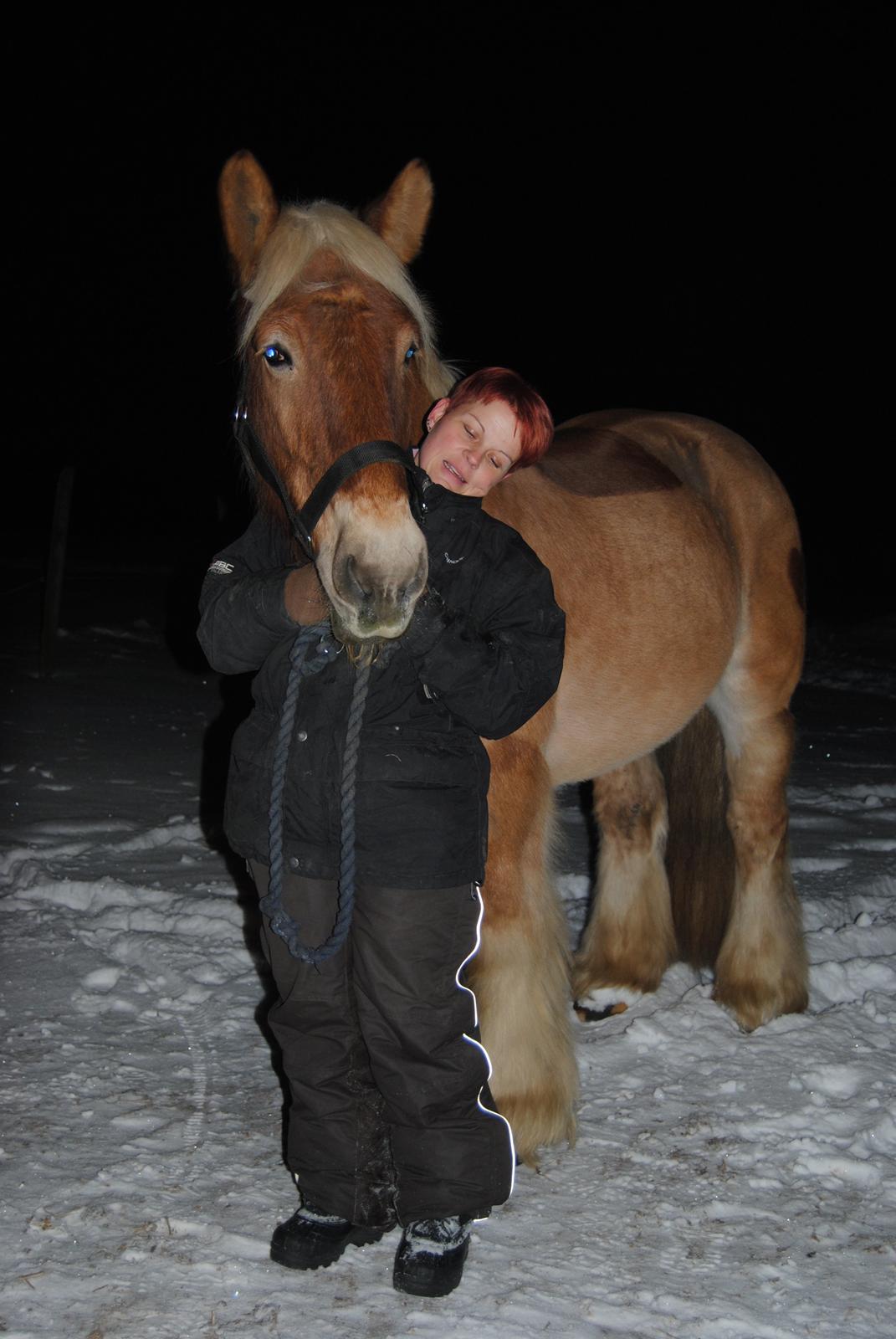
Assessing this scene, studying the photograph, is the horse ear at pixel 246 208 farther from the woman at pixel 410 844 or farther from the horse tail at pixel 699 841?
the horse tail at pixel 699 841

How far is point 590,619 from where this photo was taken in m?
2.82

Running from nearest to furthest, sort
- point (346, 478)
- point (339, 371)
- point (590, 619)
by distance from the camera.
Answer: point (346, 478), point (339, 371), point (590, 619)

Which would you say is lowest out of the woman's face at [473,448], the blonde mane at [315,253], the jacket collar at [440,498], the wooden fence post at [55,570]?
the wooden fence post at [55,570]

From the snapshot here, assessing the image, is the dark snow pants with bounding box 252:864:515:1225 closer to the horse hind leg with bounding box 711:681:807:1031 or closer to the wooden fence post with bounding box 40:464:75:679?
the horse hind leg with bounding box 711:681:807:1031

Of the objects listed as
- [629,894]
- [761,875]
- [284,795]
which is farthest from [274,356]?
[761,875]

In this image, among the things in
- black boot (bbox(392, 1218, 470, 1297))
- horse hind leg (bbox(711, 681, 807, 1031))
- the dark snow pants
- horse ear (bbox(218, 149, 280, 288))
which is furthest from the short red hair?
horse hind leg (bbox(711, 681, 807, 1031))

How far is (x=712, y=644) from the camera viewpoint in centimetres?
326

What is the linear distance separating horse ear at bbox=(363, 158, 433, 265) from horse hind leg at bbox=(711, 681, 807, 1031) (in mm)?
1942

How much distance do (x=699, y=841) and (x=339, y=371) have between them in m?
2.50

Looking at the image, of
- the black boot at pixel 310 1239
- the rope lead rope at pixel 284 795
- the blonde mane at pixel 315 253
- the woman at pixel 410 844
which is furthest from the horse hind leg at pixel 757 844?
the blonde mane at pixel 315 253

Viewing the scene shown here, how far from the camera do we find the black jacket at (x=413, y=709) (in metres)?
1.89

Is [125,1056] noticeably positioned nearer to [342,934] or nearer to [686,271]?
[342,934]

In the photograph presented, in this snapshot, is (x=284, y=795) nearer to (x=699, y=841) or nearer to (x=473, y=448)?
(x=473, y=448)

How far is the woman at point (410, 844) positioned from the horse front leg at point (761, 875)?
1548 mm
